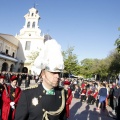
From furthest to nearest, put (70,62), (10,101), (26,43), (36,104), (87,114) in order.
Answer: (26,43) < (70,62) < (87,114) < (10,101) < (36,104)

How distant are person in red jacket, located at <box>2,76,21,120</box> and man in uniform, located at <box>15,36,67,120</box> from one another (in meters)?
3.54

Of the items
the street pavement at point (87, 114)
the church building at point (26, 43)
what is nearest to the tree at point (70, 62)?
the church building at point (26, 43)

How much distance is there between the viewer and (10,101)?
6152 mm

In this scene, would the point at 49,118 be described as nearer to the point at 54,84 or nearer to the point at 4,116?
the point at 54,84

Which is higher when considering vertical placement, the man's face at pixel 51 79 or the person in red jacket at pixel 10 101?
the man's face at pixel 51 79

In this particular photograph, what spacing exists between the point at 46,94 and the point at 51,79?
20cm

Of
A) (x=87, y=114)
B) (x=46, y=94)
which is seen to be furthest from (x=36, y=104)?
(x=87, y=114)

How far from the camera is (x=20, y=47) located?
51.2 m

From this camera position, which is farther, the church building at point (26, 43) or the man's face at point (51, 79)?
the church building at point (26, 43)

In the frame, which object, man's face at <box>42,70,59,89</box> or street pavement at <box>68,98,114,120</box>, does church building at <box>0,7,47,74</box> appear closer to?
street pavement at <box>68,98,114,120</box>

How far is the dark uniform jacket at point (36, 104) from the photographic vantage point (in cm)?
246

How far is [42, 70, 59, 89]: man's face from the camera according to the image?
2605 mm

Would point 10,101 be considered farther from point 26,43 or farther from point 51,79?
point 26,43

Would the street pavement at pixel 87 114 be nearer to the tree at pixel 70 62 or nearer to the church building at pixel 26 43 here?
the tree at pixel 70 62
